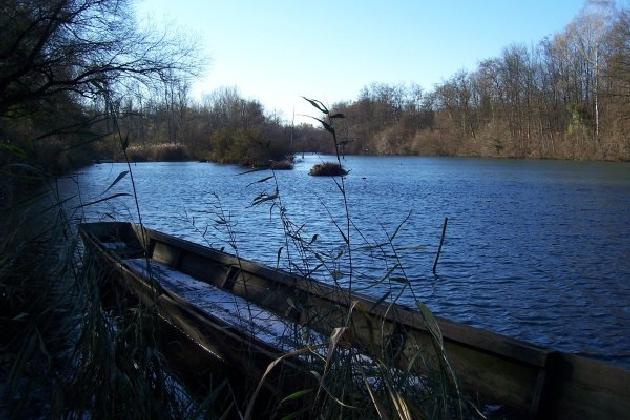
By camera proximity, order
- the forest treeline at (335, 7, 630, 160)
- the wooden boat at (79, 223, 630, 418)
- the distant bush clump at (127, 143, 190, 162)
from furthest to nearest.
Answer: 1. the distant bush clump at (127, 143, 190, 162)
2. the forest treeline at (335, 7, 630, 160)
3. the wooden boat at (79, 223, 630, 418)

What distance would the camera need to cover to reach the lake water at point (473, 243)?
7.58 metres

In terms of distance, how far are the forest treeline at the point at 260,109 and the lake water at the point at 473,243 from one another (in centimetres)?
53

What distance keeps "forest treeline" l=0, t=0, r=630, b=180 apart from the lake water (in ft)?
1.75

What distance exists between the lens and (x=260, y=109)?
67312 millimetres

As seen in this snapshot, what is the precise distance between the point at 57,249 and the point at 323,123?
1594mm

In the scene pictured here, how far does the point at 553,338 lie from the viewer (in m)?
7.80

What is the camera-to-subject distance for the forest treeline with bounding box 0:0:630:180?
4.19m

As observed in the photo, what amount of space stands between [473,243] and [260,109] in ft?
181

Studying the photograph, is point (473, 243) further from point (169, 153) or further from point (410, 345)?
point (169, 153)

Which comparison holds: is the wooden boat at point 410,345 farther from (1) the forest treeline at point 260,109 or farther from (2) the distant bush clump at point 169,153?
(2) the distant bush clump at point 169,153

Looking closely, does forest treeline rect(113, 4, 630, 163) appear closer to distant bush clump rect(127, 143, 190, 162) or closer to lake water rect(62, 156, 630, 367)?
distant bush clump rect(127, 143, 190, 162)

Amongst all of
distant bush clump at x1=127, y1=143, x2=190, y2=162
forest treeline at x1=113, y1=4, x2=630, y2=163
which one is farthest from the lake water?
distant bush clump at x1=127, y1=143, x2=190, y2=162

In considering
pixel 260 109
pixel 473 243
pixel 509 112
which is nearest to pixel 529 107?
pixel 509 112

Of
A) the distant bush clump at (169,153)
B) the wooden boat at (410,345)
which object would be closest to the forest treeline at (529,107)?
the distant bush clump at (169,153)
